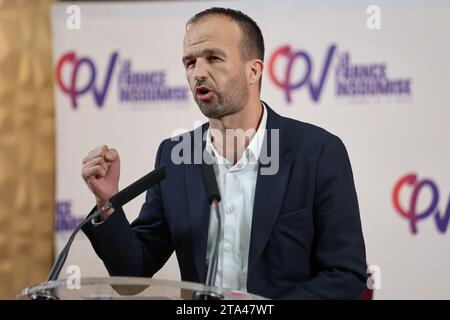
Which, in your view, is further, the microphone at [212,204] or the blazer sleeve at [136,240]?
the blazer sleeve at [136,240]

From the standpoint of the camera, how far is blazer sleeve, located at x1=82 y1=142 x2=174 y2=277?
1.48 metres

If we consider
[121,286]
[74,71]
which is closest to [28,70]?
[74,71]

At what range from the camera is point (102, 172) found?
140 cm

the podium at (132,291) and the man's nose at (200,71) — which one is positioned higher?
the man's nose at (200,71)

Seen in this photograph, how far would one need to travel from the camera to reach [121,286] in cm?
113

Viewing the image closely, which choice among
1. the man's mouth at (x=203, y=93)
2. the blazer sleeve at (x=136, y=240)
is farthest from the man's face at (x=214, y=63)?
the blazer sleeve at (x=136, y=240)

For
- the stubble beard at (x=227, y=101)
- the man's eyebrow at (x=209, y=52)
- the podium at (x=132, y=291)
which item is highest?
the man's eyebrow at (x=209, y=52)

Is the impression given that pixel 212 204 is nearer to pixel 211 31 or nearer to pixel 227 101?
pixel 227 101

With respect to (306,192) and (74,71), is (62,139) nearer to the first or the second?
(74,71)

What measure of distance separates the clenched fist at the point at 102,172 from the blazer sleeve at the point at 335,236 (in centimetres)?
48

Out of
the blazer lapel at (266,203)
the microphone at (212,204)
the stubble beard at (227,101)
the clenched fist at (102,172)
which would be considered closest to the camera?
the microphone at (212,204)

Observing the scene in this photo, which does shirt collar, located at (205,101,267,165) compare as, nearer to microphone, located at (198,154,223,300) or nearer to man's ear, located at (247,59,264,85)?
man's ear, located at (247,59,264,85)

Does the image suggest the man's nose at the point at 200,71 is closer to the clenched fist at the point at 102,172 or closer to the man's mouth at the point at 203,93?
the man's mouth at the point at 203,93

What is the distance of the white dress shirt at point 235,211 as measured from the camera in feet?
5.14
